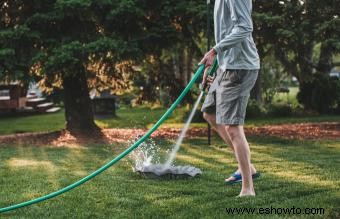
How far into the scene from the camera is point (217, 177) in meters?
5.37

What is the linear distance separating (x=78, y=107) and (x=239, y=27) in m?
7.38

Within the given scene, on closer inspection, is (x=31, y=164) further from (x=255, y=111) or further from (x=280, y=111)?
(x=280, y=111)

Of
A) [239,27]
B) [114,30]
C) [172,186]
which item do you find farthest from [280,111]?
[239,27]

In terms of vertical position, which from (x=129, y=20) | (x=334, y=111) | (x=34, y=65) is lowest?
(x=334, y=111)

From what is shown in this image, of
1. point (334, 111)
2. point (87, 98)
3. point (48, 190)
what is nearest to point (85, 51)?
point (87, 98)

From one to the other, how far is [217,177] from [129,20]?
4929mm

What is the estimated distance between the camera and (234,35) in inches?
163

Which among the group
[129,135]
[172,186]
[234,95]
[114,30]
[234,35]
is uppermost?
[114,30]

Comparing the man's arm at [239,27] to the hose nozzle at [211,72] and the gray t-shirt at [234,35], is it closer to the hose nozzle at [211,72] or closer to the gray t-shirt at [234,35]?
the gray t-shirt at [234,35]

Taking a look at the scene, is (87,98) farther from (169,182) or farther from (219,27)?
(219,27)

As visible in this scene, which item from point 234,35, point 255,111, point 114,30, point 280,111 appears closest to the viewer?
point 234,35

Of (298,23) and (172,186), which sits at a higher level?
(298,23)

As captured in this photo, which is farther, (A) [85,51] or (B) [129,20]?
(B) [129,20]

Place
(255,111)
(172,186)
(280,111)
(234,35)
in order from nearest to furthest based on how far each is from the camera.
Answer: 1. (234,35)
2. (172,186)
3. (255,111)
4. (280,111)
